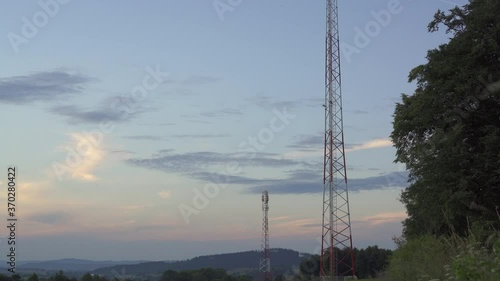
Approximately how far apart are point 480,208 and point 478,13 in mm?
8258

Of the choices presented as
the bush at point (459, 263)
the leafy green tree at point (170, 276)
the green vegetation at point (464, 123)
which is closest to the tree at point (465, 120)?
the green vegetation at point (464, 123)

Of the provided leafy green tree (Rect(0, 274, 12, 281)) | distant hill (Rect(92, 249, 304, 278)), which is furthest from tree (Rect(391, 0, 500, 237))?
distant hill (Rect(92, 249, 304, 278))

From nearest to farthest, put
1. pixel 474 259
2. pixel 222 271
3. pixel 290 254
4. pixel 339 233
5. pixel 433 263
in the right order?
1. pixel 474 259
2. pixel 433 263
3. pixel 339 233
4. pixel 222 271
5. pixel 290 254

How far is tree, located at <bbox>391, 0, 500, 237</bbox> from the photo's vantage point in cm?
2922

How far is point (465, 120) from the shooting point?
99.2ft

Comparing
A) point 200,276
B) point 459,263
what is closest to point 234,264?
point 200,276

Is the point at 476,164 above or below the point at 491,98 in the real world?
below

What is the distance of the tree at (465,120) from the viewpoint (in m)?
29.2

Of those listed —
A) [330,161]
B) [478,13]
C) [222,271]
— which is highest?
[478,13]

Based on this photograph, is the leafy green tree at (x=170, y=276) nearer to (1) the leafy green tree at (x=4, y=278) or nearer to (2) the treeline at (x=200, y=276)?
(2) the treeline at (x=200, y=276)

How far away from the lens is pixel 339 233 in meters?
41.6

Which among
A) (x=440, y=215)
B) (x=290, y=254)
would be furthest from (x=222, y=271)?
(x=440, y=215)

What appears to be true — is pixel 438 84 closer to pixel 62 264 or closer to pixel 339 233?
pixel 339 233

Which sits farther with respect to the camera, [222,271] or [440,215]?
[222,271]
